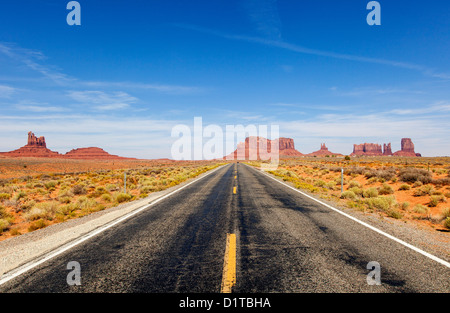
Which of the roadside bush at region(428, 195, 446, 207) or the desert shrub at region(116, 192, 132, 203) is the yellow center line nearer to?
the desert shrub at region(116, 192, 132, 203)

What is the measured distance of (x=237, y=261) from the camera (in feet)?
13.5

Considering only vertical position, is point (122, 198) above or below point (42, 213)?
above

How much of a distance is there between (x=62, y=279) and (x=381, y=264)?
17.2 ft

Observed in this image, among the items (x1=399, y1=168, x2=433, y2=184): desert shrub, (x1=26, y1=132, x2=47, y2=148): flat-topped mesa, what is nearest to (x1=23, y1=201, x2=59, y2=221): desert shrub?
(x1=399, y1=168, x2=433, y2=184): desert shrub

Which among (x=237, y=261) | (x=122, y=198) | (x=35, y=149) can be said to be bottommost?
(x=122, y=198)

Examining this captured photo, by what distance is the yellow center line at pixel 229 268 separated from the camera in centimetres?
326

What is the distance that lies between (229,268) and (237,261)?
33 cm

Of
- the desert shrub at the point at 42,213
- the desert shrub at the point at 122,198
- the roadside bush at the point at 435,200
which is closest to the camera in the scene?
the desert shrub at the point at 42,213

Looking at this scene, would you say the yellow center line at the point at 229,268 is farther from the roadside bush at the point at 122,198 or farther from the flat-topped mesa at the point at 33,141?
the flat-topped mesa at the point at 33,141

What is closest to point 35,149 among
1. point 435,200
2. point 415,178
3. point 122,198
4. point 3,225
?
point 122,198

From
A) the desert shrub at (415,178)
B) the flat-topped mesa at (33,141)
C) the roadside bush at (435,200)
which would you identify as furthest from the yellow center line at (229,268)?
the flat-topped mesa at (33,141)

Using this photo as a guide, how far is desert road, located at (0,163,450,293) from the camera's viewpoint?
3.36 m

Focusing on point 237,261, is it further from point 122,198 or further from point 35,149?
point 35,149
